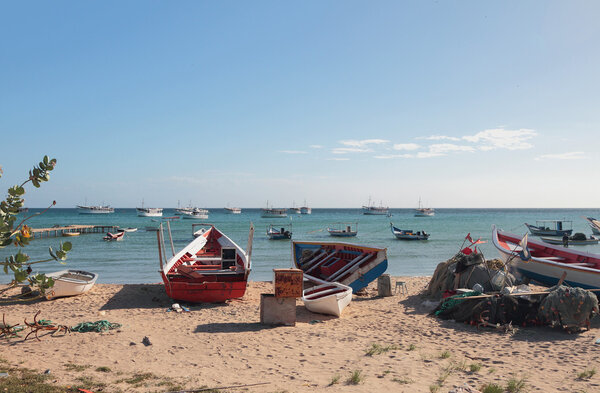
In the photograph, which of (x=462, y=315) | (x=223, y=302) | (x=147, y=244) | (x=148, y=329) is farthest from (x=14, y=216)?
(x=147, y=244)

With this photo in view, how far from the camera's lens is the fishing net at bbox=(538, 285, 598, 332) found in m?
9.65

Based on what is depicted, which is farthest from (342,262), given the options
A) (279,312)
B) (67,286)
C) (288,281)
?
(67,286)

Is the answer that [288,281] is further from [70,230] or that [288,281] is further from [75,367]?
[70,230]

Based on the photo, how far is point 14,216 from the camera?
17.4 ft

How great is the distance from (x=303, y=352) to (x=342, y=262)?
26.7 feet

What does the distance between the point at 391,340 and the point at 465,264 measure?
5.14 m

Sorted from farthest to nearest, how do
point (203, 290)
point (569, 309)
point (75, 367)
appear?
point (203, 290) → point (569, 309) → point (75, 367)

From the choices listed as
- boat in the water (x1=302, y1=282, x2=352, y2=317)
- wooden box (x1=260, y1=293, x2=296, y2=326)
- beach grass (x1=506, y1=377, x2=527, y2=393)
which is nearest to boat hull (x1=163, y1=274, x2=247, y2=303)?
boat in the water (x1=302, y1=282, x2=352, y2=317)

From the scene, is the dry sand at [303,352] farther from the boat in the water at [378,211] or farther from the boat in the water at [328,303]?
the boat in the water at [378,211]

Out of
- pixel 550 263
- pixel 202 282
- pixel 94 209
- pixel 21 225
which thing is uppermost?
pixel 21 225

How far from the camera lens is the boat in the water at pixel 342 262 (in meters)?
14.2

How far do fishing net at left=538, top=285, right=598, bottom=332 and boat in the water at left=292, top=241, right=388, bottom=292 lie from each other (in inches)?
206

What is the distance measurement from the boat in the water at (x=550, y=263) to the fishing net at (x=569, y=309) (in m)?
2.68

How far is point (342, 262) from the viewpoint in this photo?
53.1 ft
